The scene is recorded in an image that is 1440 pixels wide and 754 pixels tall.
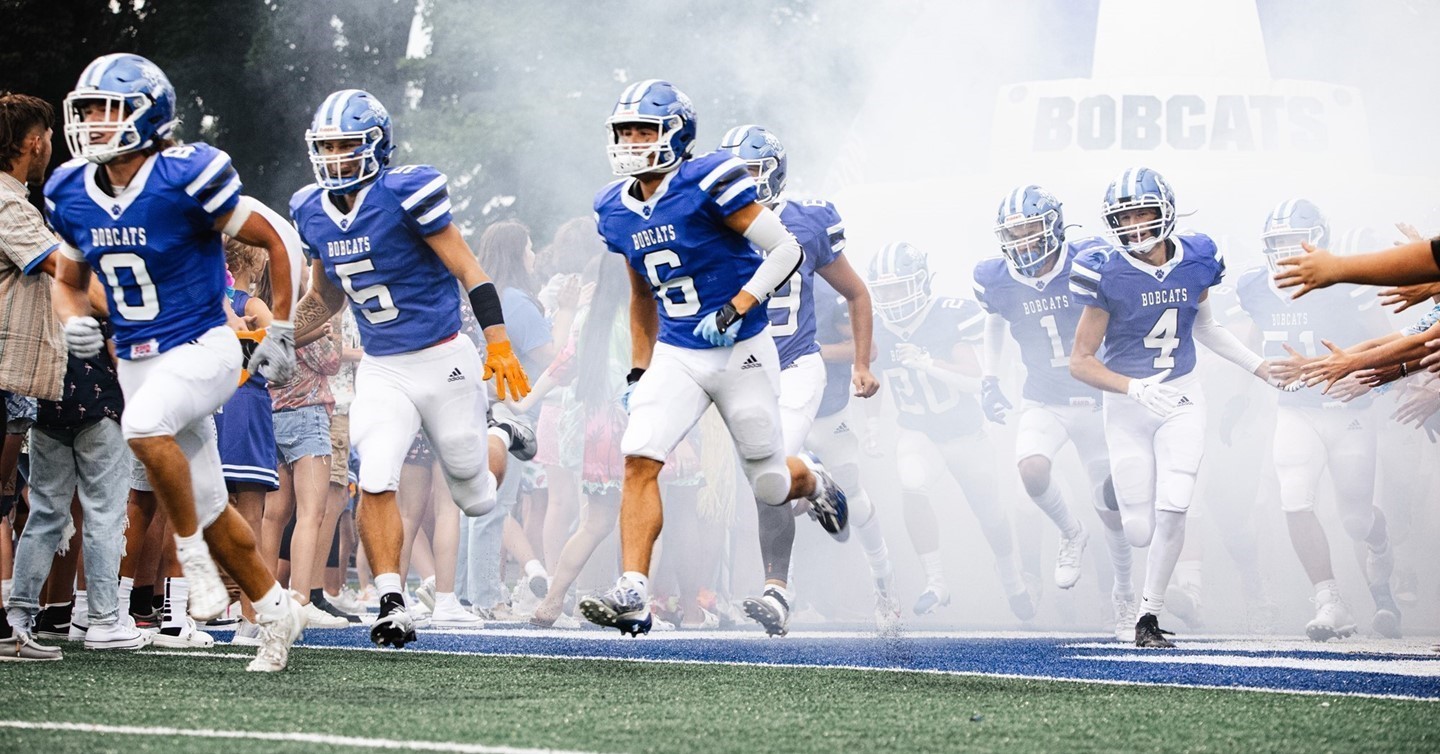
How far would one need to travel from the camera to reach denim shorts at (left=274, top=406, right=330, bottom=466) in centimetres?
738

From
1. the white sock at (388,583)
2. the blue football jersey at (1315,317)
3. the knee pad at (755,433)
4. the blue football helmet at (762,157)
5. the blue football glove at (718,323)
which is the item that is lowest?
the white sock at (388,583)

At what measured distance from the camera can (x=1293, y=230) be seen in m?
8.45

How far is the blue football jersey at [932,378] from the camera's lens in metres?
9.37

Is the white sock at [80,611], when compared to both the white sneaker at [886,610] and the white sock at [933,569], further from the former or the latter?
the white sock at [933,569]

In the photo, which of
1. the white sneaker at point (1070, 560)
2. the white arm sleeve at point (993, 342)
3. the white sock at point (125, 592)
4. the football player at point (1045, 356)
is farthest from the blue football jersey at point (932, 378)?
the white sock at point (125, 592)

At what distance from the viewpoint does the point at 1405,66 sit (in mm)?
13289

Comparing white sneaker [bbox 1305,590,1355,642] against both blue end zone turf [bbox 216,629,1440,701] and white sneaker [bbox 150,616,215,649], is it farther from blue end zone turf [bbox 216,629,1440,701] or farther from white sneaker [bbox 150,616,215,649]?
white sneaker [bbox 150,616,215,649]

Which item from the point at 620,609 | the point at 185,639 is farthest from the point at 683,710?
the point at 185,639

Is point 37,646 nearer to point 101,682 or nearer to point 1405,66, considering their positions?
point 101,682

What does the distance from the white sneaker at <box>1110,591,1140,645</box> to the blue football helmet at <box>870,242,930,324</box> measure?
2284mm

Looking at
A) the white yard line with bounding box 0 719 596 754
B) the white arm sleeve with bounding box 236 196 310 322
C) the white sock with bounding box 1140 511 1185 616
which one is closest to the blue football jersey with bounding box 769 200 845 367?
the white sock with bounding box 1140 511 1185 616

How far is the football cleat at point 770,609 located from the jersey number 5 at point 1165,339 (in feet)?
6.17

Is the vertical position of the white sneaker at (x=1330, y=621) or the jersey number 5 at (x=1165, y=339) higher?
the jersey number 5 at (x=1165, y=339)

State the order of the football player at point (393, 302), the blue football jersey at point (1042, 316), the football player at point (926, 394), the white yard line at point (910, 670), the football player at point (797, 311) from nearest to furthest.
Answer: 1. the white yard line at point (910, 670)
2. the football player at point (393, 302)
3. the football player at point (797, 311)
4. the blue football jersey at point (1042, 316)
5. the football player at point (926, 394)
